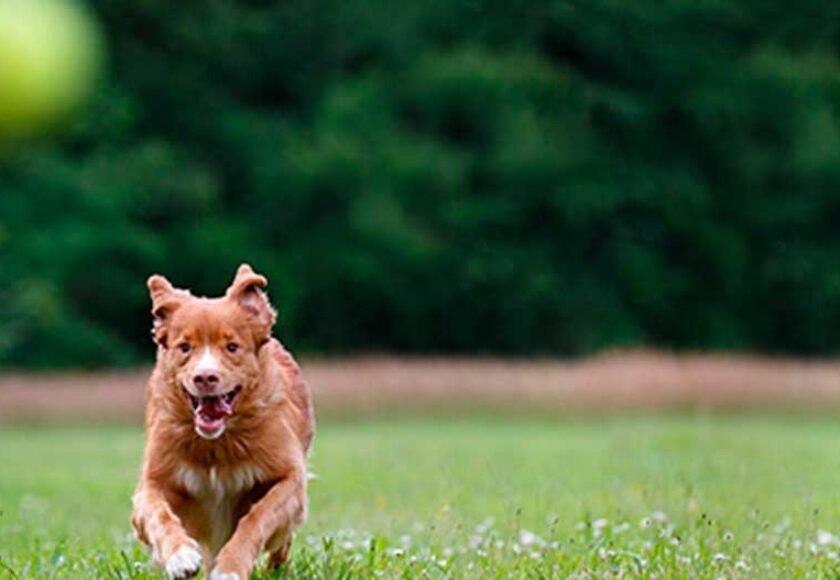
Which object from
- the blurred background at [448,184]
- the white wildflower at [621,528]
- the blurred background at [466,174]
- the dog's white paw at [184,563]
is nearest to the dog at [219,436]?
the dog's white paw at [184,563]

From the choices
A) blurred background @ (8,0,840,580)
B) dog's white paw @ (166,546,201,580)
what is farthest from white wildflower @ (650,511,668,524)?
blurred background @ (8,0,840,580)

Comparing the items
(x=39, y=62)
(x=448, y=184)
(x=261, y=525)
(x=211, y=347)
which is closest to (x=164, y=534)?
(x=261, y=525)

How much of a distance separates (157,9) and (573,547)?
30.0 meters

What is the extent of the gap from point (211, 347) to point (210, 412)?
227 mm

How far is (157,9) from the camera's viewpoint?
35.9m

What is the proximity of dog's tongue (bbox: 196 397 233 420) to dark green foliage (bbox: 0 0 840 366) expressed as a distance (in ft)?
92.4

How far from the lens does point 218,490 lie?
641 centimetres

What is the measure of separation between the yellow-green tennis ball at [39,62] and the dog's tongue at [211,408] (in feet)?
4.29

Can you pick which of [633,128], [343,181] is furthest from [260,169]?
[633,128]

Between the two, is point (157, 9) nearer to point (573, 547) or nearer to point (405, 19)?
point (405, 19)

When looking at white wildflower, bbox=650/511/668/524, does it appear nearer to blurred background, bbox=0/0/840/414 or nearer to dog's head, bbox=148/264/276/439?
dog's head, bbox=148/264/276/439

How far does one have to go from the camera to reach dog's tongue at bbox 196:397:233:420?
6.17m

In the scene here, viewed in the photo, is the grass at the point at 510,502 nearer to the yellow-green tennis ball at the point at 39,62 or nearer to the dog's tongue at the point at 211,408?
the dog's tongue at the point at 211,408

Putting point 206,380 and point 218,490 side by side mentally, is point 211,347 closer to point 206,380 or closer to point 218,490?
point 206,380
